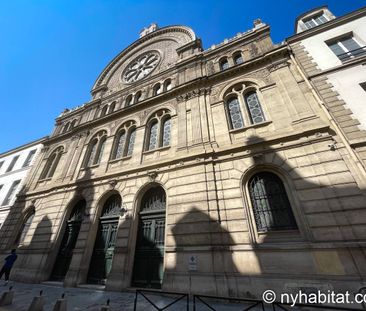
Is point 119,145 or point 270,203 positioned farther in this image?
point 119,145

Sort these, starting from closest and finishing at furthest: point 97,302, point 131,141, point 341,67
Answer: point 97,302 < point 341,67 < point 131,141

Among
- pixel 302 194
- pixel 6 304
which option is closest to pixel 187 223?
pixel 302 194

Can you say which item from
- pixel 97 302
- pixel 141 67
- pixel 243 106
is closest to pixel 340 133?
pixel 243 106

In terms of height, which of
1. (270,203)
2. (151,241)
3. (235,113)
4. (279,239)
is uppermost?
(235,113)

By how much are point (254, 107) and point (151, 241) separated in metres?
8.95

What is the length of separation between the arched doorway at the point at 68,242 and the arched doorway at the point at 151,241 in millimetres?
4785

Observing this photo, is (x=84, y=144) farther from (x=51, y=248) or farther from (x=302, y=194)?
(x=302, y=194)

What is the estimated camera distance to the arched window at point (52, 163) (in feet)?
52.1

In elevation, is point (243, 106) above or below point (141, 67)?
below

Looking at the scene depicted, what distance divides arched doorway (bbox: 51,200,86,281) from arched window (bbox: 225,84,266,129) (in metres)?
11.0

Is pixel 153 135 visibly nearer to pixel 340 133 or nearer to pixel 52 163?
pixel 340 133

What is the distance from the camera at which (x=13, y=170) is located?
800 inches

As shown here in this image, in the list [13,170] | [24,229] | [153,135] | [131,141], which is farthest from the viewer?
[13,170]

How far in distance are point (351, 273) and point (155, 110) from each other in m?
12.5
